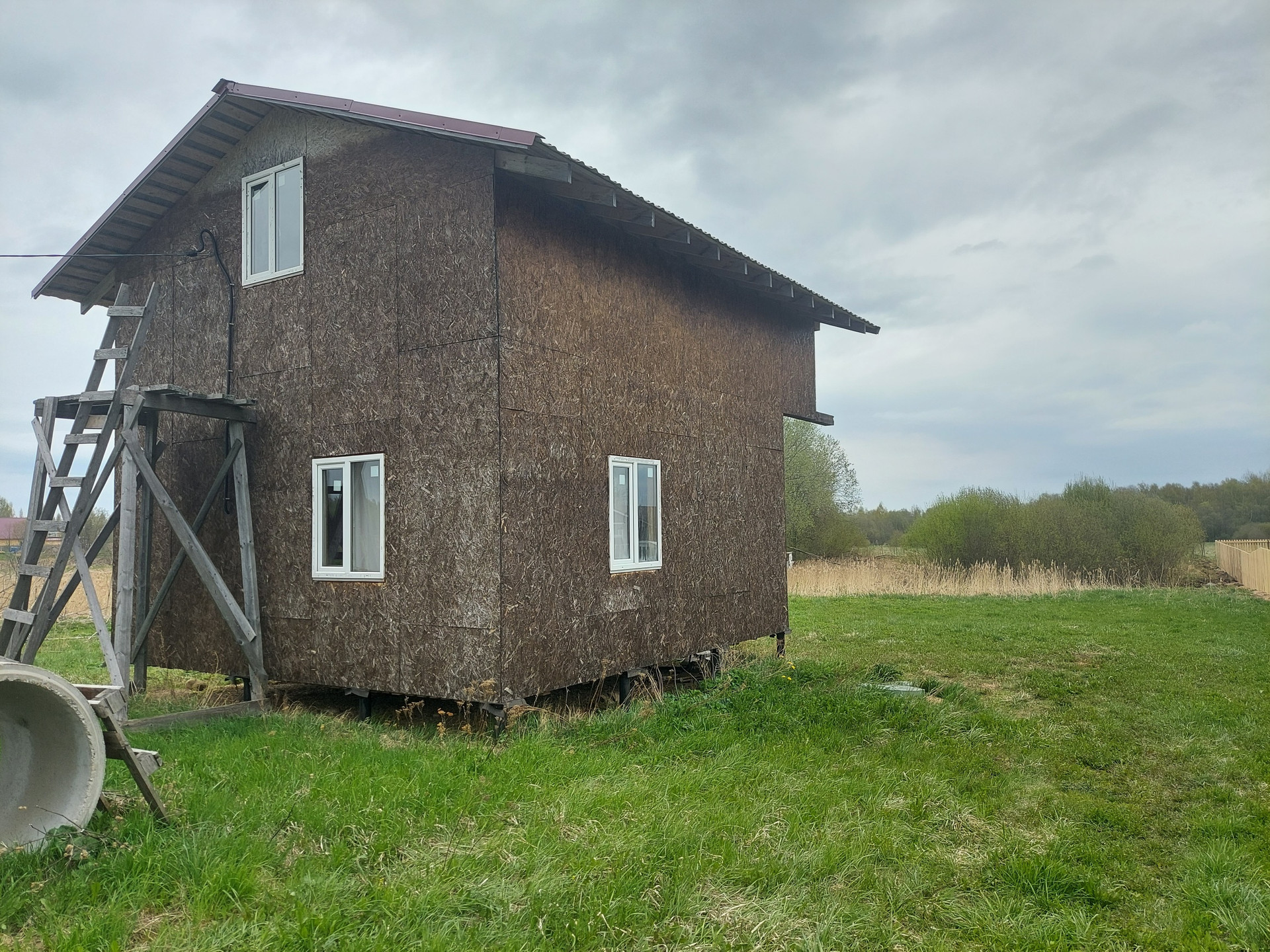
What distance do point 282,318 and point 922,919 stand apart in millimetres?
7905

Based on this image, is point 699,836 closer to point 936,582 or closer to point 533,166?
point 533,166

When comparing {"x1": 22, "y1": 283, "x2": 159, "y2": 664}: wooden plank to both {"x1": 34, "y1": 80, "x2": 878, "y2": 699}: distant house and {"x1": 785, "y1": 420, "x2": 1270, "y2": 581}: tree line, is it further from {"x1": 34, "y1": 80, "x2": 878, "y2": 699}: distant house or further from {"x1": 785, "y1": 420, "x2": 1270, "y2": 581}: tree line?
{"x1": 785, "y1": 420, "x2": 1270, "y2": 581}: tree line

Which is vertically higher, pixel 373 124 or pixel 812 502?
pixel 373 124

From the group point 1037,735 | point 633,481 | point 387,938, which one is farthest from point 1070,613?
Answer: point 387,938

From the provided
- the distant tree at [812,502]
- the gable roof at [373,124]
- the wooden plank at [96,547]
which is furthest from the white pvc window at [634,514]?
the distant tree at [812,502]

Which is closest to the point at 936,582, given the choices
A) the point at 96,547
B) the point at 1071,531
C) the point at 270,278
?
the point at 1071,531

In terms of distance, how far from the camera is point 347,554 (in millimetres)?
8375

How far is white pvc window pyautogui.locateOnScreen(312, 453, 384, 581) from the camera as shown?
27.2ft

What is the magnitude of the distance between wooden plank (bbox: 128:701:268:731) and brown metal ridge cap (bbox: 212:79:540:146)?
5612mm

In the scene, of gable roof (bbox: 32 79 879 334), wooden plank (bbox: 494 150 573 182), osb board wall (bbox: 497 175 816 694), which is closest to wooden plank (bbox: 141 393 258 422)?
gable roof (bbox: 32 79 879 334)

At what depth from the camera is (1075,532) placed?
2667 centimetres

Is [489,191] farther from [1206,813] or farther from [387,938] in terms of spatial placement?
[1206,813]

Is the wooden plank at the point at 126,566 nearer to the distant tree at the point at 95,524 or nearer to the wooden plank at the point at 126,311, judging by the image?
the wooden plank at the point at 126,311

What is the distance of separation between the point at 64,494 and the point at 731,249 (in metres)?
7.32
